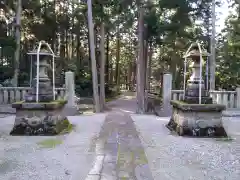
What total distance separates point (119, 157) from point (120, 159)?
0.30 feet

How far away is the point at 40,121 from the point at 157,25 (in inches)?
295

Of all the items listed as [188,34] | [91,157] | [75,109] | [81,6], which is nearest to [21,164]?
Answer: [91,157]

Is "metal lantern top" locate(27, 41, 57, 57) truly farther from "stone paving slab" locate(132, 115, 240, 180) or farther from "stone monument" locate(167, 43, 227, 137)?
"stone monument" locate(167, 43, 227, 137)

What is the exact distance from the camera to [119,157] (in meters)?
3.65

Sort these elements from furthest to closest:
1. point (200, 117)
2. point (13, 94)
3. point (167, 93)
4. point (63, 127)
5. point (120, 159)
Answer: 1. point (13, 94)
2. point (167, 93)
3. point (63, 127)
4. point (200, 117)
5. point (120, 159)

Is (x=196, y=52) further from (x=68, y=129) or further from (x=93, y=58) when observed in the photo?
(x=93, y=58)

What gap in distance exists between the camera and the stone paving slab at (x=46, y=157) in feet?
9.90

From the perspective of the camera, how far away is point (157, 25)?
11.3 m

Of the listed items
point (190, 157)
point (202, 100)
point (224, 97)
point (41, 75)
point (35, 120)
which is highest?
point (41, 75)

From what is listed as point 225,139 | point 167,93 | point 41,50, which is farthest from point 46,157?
point 167,93

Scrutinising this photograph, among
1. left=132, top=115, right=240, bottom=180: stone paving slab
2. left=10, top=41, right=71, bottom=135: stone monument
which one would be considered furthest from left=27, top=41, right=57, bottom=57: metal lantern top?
left=132, top=115, right=240, bottom=180: stone paving slab

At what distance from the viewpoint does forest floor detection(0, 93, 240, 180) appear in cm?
303

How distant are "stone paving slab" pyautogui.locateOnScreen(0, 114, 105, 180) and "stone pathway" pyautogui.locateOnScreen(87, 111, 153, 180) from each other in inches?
5.4

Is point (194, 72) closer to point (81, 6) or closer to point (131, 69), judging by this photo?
point (81, 6)
